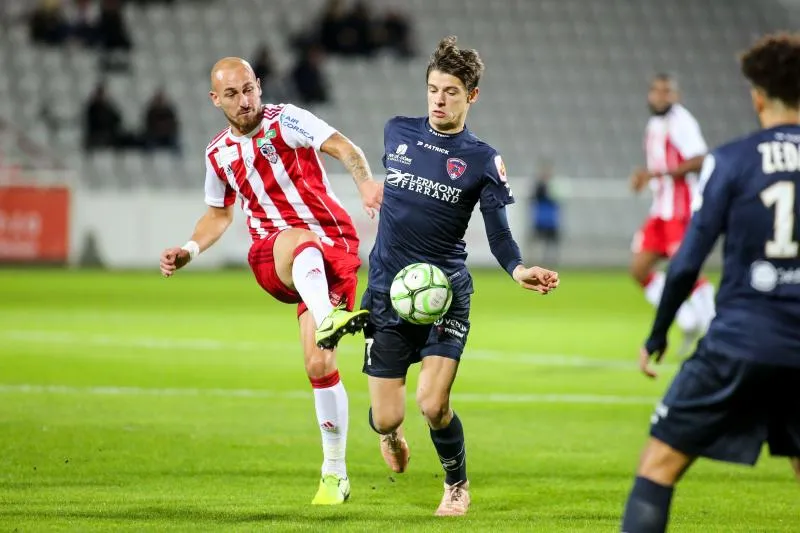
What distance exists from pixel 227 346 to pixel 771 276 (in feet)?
33.9

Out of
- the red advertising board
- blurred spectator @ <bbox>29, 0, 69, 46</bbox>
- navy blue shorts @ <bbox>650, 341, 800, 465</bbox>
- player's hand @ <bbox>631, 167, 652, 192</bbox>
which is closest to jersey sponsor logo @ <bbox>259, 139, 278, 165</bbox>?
navy blue shorts @ <bbox>650, 341, 800, 465</bbox>

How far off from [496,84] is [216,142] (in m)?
25.4

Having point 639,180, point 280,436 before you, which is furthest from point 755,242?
point 639,180

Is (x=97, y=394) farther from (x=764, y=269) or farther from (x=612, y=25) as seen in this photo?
(x=612, y=25)

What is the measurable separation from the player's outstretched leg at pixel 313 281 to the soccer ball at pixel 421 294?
24cm

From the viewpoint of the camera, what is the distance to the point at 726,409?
175 inches

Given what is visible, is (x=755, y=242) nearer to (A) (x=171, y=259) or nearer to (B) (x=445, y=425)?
(B) (x=445, y=425)

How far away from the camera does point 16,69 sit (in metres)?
28.8

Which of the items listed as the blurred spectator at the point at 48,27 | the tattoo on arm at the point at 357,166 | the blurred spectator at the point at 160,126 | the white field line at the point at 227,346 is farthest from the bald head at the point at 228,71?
the blurred spectator at the point at 48,27

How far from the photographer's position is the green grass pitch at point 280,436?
631 centimetres

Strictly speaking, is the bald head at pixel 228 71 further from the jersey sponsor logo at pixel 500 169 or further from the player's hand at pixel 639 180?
the player's hand at pixel 639 180

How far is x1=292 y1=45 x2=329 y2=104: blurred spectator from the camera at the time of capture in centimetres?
2894

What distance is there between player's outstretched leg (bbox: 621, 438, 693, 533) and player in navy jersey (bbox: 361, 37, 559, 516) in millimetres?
1881

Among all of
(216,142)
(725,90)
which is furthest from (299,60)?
(216,142)
